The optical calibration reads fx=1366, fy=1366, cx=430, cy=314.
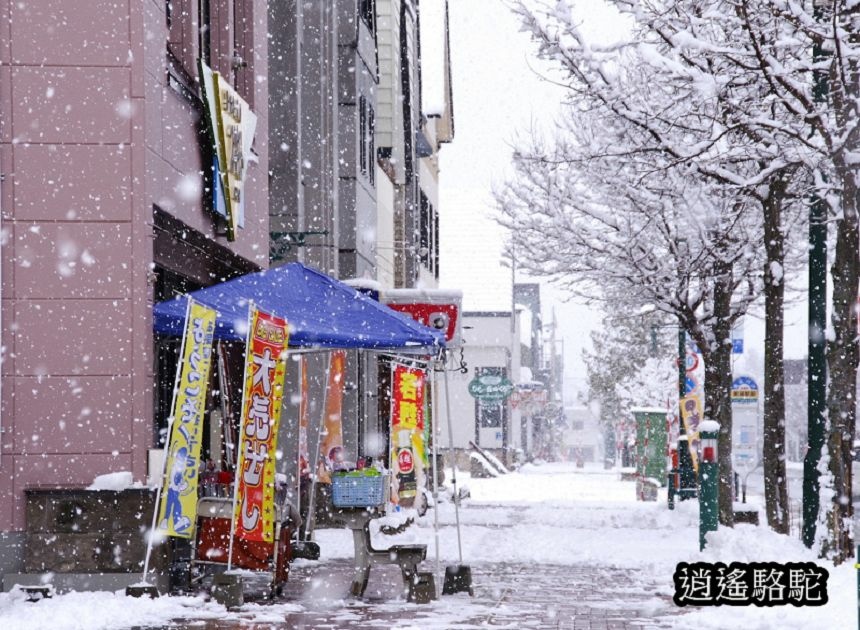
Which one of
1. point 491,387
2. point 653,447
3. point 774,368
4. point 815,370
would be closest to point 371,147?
point 774,368

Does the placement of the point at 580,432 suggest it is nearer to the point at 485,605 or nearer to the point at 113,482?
the point at 485,605

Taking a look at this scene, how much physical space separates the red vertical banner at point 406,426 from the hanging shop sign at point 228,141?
5.44 meters

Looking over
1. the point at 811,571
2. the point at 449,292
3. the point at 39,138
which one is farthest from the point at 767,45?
the point at 449,292

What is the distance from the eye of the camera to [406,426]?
2305 cm

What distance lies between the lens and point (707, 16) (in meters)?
13.6

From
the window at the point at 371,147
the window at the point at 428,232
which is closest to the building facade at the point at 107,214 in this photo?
the window at the point at 371,147

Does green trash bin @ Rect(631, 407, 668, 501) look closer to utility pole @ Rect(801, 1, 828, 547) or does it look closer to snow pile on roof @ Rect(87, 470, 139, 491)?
utility pole @ Rect(801, 1, 828, 547)

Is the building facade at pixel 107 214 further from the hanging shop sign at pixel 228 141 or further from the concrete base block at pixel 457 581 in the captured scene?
the concrete base block at pixel 457 581

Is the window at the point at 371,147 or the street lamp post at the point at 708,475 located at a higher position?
the window at the point at 371,147

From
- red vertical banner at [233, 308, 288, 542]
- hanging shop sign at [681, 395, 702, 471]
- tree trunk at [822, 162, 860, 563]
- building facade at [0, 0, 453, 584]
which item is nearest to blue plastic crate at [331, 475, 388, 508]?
red vertical banner at [233, 308, 288, 542]

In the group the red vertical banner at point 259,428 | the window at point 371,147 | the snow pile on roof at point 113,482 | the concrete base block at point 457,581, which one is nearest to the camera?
the red vertical banner at point 259,428

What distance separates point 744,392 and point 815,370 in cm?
1031

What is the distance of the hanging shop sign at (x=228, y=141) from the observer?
16.3m

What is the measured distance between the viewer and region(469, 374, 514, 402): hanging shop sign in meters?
48.3
